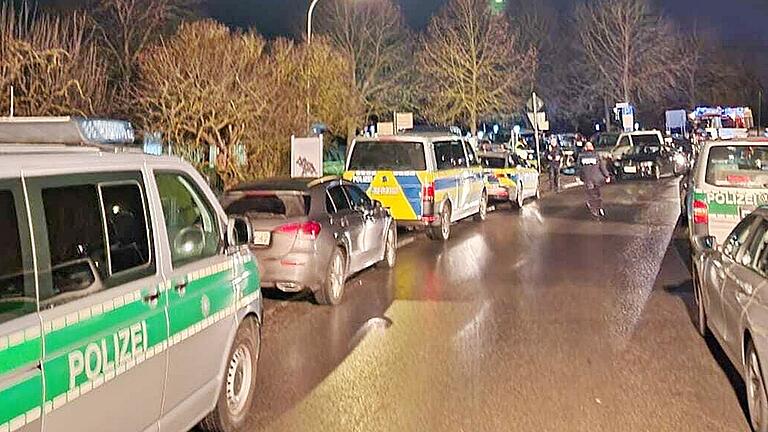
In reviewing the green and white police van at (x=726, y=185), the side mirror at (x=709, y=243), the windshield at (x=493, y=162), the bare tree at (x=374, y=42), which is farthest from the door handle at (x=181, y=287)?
the bare tree at (x=374, y=42)

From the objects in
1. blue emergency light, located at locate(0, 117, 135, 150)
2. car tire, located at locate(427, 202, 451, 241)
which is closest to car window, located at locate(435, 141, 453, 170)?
car tire, located at locate(427, 202, 451, 241)

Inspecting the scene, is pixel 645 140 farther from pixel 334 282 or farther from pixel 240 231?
pixel 240 231

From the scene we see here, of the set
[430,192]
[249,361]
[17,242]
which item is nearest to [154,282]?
[17,242]

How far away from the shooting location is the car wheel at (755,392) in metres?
5.39

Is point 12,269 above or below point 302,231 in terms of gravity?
above

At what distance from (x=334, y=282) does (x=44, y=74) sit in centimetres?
1159

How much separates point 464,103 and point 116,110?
18.6 m

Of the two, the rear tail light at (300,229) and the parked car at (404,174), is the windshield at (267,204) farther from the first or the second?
the parked car at (404,174)

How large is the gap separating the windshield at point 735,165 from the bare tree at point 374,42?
30799 millimetres

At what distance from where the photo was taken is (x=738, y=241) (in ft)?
22.5

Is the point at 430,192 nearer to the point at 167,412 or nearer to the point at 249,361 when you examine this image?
the point at 249,361

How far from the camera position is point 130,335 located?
4102 mm

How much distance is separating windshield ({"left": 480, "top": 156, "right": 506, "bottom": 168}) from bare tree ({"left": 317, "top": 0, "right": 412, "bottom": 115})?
17.9 m

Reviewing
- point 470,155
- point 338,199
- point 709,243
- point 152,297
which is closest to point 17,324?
point 152,297
